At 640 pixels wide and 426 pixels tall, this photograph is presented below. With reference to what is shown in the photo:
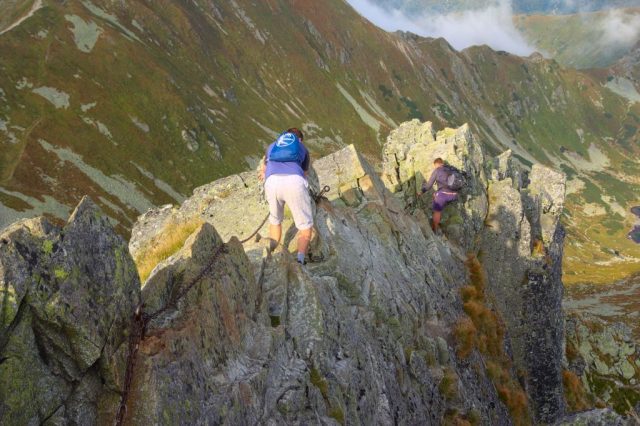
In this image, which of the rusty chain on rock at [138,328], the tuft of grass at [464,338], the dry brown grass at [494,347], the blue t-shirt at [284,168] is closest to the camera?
the rusty chain on rock at [138,328]

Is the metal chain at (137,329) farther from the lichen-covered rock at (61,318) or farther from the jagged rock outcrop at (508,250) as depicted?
the jagged rock outcrop at (508,250)

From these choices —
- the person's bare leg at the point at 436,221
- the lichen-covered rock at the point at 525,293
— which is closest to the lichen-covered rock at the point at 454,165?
the person's bare leg at the point at 436,221

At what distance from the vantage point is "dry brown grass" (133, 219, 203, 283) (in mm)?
13091

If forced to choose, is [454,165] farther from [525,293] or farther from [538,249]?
[525,293]

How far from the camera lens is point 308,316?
13.3m

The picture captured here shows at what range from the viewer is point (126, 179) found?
10644 centimetres

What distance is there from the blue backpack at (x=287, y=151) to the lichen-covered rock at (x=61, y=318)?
21.7 ft

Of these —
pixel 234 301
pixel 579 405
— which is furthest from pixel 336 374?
pixel 579 405

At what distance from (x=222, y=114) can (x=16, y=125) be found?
213 ft

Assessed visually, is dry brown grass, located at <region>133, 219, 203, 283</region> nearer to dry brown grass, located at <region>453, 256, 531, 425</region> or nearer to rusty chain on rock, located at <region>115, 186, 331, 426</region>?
rusty chain on rock, located at <region>115, 186, 331, 426</region>

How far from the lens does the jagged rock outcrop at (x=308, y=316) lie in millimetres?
8500

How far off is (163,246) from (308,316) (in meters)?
4.66

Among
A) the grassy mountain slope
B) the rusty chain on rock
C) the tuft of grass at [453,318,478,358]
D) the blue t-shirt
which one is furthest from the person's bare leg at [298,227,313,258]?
the grassy mountain slope

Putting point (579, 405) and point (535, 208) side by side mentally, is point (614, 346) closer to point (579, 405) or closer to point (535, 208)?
point (579, 405)
